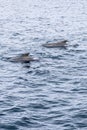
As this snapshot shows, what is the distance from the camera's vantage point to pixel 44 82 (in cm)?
2288

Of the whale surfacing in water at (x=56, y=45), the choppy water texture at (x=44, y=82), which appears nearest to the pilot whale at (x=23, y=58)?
the choppy water texture at (x=44, y=82)

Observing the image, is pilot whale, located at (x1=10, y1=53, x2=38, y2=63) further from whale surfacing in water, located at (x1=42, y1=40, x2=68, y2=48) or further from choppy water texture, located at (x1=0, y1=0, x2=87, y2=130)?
whale surfacing in water, located at (x1=42, y1=40, x2=68, y2=48)

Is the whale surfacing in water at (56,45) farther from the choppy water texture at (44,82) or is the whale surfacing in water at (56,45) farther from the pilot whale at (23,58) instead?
the pilot whale at (23,58)

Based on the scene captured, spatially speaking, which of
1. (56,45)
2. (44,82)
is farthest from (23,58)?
(56,45)

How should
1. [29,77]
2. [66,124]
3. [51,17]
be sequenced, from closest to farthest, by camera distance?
[66,124] → [29,77] → [51,17]

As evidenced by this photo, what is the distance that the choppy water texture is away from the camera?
17734 mm

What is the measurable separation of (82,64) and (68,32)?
14.8 m

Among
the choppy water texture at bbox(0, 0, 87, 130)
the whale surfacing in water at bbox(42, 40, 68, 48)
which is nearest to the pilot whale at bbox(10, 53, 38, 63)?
the choppy water texture at bbox(0, 0, 87, 130)

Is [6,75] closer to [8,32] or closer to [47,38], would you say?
[47,38]

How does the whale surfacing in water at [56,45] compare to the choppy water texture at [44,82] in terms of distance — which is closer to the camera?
the choppy water texture at [44,82]

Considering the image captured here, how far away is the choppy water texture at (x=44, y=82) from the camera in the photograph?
1773cm

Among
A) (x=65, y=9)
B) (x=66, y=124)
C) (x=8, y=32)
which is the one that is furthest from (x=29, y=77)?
(x=65, y=9)

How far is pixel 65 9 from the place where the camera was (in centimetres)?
6544

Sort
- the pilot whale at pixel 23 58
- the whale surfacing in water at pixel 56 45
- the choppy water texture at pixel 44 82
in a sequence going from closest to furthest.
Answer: the choppy water texture at pixel 44 82, the pilot whale at pixel 23 58, the whale surfacing in water at pixel 56 45
